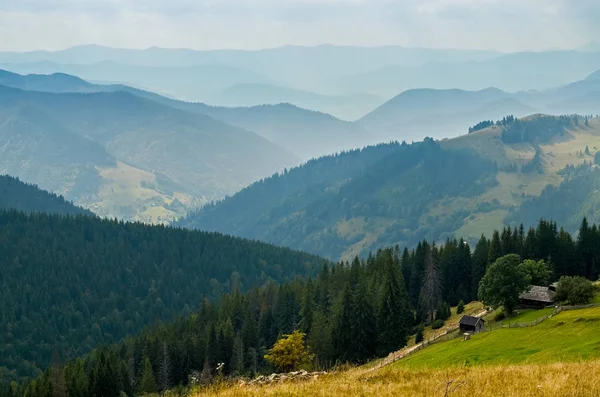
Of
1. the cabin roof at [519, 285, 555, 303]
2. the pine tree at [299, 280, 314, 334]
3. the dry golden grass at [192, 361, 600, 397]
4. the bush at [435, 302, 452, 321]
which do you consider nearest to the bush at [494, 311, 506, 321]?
the cabin roof at [519, 285, 555, 303]

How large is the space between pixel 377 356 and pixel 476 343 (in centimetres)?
3031

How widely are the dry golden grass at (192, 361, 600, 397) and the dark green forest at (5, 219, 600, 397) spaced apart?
191 ft

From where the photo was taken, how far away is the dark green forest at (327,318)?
100 metres

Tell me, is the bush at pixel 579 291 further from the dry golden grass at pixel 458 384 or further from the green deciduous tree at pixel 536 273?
the dry golden grass at pixel 458 384

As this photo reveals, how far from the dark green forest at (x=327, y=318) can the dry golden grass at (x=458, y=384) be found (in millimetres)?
58257

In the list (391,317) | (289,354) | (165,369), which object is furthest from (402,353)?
(165,369)

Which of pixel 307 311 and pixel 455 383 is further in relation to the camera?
pixel 307 311

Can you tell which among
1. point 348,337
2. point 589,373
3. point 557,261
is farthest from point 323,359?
point 589,373

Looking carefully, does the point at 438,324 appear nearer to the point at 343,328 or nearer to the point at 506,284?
the point at 343,328

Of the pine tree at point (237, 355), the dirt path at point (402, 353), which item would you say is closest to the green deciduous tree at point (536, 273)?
the dirt path at point (402, 353)

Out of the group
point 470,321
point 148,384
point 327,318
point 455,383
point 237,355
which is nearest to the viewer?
point 455,383

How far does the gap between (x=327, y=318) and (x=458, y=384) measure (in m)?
89.2

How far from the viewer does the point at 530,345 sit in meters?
59.3

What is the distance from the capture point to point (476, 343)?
69.7 meters
